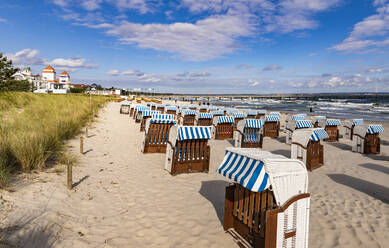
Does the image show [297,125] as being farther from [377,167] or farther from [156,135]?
[156,135]

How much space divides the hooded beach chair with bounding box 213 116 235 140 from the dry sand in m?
5.45

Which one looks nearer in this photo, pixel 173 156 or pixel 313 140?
pixel 173 156

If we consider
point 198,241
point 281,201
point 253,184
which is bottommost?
point 198,241

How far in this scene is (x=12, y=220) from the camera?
3605mm

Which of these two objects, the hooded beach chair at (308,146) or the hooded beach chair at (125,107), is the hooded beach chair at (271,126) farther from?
the hooded beach chair at (125,107)

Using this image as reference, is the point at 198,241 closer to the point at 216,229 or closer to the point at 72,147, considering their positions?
the point at 216,229

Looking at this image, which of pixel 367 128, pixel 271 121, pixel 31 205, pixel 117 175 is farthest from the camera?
pixel 271 121

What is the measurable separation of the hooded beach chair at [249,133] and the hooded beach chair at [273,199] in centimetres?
744

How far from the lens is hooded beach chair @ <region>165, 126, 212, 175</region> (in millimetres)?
6723

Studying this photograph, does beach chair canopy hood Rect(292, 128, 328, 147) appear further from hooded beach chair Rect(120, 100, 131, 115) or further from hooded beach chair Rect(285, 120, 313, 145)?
hooded beach chair Rect(120, 100, 131, 115)

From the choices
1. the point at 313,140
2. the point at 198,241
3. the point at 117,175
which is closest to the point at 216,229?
the point at 198,241

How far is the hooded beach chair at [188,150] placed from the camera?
6.72m

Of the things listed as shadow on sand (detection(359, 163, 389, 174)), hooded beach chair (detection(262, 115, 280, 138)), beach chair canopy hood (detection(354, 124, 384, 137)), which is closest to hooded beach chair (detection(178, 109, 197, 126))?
hooded beach chair (detection(262, 115, 280, 138))

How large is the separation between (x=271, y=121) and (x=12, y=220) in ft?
44.0
